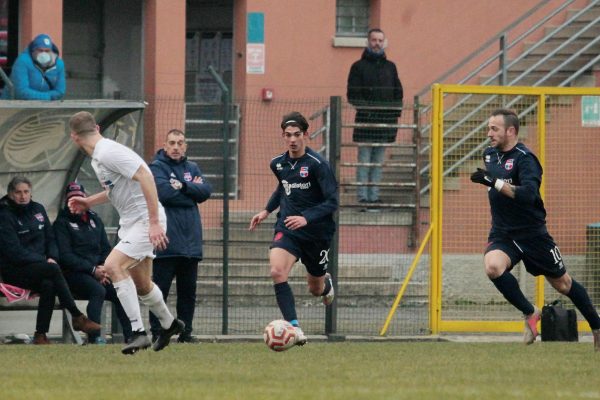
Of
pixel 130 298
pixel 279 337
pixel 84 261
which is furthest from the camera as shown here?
pixel 84 261

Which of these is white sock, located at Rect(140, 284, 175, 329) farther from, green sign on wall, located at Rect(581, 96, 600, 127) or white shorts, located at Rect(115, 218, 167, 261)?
green sign on wall, located at Rect(581, 96, 600, 127)

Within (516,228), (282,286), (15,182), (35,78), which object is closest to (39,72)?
(35,78)

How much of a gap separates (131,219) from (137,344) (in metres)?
1.01

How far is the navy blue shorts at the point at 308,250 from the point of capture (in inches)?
563

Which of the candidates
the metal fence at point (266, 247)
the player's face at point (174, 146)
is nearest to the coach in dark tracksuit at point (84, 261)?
the player's face at point (174, 146)

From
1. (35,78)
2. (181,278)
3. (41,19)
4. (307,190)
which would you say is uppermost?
(41,19)

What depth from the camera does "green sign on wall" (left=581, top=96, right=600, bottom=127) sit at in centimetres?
1822

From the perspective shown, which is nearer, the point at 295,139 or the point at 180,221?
the point at 295,139

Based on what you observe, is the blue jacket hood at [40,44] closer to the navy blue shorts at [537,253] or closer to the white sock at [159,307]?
the white sock at [159,307]

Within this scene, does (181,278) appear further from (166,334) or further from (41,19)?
(41,19)

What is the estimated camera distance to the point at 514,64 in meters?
23.6

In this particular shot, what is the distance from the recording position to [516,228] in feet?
47.3

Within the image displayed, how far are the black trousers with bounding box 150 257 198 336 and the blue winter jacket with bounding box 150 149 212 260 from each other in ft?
0.30

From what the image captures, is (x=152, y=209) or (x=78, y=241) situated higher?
(x=152, y=209)
